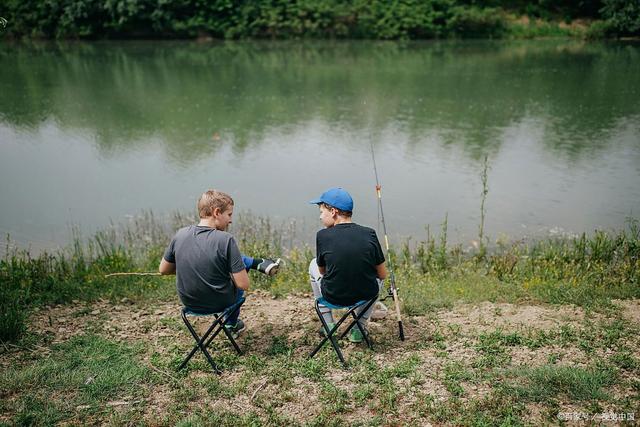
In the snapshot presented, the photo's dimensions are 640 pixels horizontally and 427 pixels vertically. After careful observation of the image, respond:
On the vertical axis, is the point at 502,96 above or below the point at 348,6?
below

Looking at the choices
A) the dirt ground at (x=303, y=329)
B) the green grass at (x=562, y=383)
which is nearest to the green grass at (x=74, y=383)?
the dirt ground at (x=303, y=329)

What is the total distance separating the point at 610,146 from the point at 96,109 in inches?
540

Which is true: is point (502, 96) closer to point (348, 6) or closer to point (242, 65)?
point (242, 65)

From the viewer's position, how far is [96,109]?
1720 centimetres

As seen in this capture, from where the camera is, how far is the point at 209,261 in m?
4.13

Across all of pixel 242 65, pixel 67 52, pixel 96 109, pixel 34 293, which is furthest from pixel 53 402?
pixel 67 52

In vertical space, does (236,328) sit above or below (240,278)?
below

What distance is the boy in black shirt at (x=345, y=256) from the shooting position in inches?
166

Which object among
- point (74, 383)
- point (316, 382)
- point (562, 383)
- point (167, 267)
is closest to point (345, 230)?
point (316, 382)

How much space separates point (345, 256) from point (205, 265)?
3.27 ft

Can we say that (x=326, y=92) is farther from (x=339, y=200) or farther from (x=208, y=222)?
(x=208, y=222)

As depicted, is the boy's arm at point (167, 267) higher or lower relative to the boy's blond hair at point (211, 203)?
lower

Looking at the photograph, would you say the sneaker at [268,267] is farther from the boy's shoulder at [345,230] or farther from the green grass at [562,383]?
the green grass at [562,383]

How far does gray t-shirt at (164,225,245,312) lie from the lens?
4.13m
